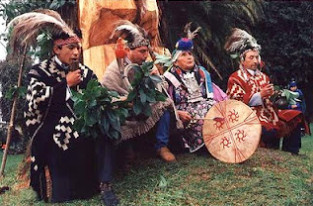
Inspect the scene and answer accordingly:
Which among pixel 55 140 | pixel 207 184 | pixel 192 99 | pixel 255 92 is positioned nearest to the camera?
pixel 55 140

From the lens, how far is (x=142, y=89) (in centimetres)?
395

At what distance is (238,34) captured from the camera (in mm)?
5684

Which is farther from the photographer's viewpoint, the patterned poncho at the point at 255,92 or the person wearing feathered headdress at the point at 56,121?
the patterned poncho at the point at 255,92

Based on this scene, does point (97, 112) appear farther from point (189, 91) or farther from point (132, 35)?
point (189, 91)

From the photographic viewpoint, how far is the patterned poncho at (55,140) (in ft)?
12.9

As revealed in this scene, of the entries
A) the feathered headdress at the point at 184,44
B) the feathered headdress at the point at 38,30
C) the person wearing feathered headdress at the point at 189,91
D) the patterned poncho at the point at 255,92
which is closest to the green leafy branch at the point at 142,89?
the feathered headdress at the point at 38,30

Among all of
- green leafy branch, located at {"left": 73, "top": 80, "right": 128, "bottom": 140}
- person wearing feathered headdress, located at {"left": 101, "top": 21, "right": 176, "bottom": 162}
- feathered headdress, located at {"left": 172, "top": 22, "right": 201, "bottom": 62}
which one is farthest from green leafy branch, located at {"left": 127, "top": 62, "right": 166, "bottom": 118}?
feathered headdress, located at {"left": 172, "top": 22, "right": 201, "bottom": 62}

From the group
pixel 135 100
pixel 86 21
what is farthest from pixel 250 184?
pixel 86 21

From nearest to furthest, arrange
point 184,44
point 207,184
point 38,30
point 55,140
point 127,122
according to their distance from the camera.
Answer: point 55,140 < point 38,30 < point 207,184 < point 127,122 < point 184,44

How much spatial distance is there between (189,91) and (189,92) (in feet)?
0.04

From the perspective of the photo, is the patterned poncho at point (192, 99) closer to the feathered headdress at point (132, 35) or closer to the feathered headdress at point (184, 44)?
the feathered headdress at point (184, 44)

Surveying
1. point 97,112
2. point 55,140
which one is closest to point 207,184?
point 97,112

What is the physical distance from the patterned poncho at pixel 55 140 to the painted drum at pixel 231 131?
1312 millimetres

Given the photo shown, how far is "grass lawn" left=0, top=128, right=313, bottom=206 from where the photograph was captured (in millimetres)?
3945
